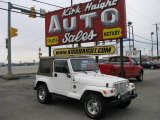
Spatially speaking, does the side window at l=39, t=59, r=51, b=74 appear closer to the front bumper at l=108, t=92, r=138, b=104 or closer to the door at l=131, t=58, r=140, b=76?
the front bumper at l=108, t=92, r=138, b=104

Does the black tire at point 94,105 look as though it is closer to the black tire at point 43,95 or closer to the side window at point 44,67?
the black tire at point 43,95

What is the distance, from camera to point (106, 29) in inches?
618

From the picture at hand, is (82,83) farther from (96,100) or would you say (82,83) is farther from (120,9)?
(120,9)

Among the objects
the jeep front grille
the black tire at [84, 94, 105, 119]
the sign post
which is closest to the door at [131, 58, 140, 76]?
the sign post

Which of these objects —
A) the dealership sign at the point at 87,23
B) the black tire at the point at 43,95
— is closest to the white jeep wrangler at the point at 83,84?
the black tire at the point at 43,95

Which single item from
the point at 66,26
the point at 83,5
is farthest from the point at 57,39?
the point at 83,5

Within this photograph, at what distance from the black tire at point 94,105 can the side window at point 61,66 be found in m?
1.56

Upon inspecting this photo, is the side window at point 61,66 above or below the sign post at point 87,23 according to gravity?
below

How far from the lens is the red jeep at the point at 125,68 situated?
1612 centimetres

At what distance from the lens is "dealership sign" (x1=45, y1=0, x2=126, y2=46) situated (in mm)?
15250

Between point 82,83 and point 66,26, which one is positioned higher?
point 66,26

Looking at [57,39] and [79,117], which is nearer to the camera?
[79,117]

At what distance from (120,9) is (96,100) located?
891 cm

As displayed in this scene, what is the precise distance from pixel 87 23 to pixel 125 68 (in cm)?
397
